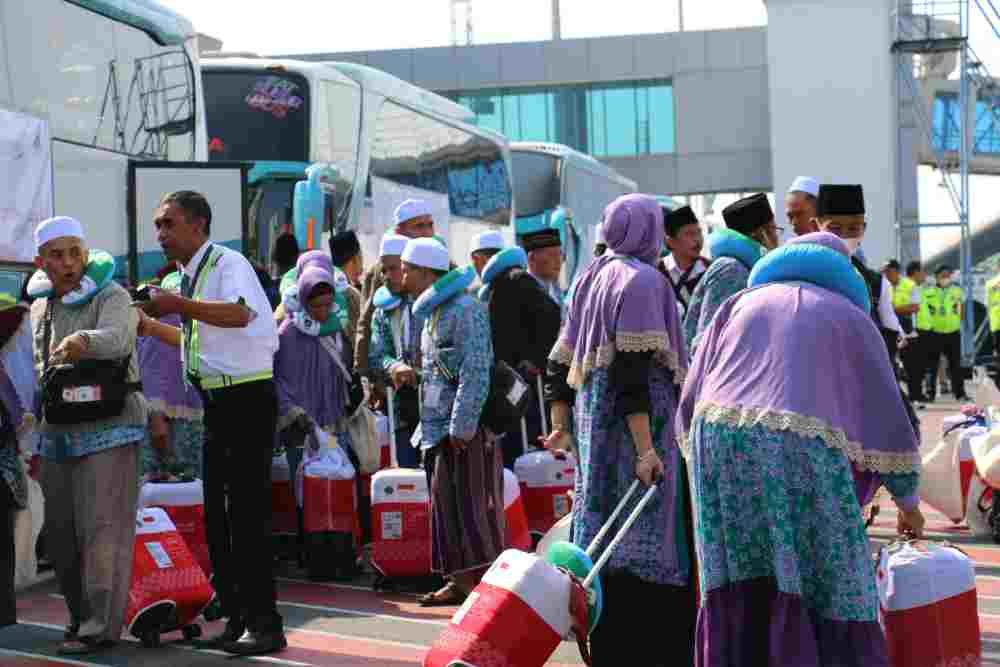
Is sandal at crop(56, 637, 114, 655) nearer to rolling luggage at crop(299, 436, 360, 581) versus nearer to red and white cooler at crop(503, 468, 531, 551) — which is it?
rolling luggage at crop(299, 436, 360, 581)

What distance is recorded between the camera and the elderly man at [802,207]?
8266 mm

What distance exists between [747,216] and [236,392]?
2253mm

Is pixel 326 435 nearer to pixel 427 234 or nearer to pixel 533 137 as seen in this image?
pixel 427 234

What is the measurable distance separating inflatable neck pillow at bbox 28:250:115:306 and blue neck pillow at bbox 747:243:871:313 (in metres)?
3.78

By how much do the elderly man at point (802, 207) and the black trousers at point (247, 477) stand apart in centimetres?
253

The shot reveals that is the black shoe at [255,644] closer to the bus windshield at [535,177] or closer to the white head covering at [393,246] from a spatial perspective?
the white head covering at [393,246]

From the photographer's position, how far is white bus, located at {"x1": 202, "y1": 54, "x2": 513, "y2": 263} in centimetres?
1683

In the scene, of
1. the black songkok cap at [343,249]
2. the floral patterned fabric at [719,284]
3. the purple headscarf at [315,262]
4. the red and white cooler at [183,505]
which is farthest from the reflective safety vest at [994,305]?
the floral patterned fabric at [719,284]

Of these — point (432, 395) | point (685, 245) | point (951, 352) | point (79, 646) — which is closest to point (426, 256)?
point (432, 395)

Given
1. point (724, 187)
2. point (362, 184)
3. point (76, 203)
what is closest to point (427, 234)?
point (76, 203)

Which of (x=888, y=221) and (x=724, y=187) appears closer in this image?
(x=888, y=221)

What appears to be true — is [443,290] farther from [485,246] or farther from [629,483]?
[485,246]

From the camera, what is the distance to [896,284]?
76.1ft

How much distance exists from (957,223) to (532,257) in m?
24.8
